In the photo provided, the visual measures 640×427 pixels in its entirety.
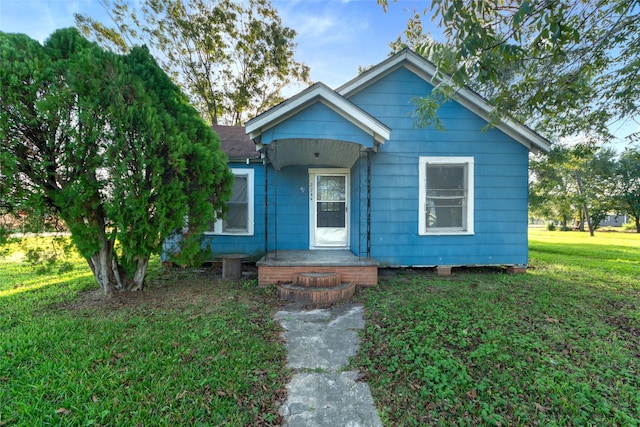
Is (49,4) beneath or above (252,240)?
above

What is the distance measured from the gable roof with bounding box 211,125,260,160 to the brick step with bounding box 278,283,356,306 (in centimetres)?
349

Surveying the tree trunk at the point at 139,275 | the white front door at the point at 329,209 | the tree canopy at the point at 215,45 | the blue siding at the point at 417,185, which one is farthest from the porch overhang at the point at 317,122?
the tree canopy at the point at 215,45

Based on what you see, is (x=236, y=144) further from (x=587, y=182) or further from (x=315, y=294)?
(x=587, y=182)

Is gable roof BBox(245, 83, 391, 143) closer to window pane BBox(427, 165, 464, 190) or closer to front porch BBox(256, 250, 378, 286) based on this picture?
window pane BBox(427, 165, 464, 190)

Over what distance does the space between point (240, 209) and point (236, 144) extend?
6.00ft

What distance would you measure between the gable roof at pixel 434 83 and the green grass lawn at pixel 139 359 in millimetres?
4710

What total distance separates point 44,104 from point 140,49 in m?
1.53

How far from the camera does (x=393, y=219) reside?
5.87 meters

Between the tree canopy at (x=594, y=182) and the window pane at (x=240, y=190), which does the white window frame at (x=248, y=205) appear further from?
the tree canopy at (x=594, y=182)

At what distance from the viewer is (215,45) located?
13500 mm

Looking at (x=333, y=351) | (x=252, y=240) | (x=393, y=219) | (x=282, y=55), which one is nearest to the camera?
(x=333, y=351)

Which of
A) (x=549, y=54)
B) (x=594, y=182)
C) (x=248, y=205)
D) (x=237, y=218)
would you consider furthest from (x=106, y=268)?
(x=594, y=182)

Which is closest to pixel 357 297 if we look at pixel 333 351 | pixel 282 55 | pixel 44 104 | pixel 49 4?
pixel 333 351

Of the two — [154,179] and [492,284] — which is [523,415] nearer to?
[492,284]
